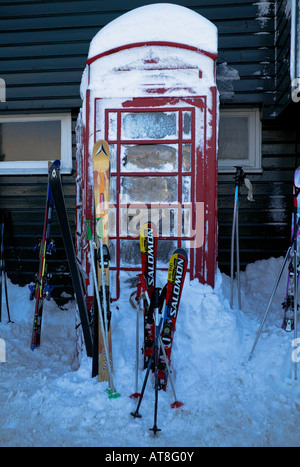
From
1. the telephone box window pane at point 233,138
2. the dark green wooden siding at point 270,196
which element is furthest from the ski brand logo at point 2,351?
the telephone box window pane at point 233,138

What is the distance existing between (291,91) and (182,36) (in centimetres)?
132

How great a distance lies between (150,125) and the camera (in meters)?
3.59

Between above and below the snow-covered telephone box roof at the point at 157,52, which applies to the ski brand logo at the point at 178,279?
below

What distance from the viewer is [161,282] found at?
3.50 meters

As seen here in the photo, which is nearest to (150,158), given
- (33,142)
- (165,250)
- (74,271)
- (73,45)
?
(165,250)

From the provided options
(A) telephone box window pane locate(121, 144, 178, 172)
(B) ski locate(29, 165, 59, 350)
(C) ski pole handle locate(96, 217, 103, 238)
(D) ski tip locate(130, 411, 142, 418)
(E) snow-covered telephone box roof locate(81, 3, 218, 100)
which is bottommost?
(D) ski tip locate(130, 411, 142, 418)

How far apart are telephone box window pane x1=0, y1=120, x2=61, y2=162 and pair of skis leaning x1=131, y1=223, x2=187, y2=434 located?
9.55 feet

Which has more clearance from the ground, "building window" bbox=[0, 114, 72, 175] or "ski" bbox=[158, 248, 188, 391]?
"building window" bbox=[0, 114, 72, 175]

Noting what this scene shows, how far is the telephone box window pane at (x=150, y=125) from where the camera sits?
3.57m

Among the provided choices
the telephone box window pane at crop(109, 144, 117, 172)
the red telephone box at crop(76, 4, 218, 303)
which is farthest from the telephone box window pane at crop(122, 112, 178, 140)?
the telephone box window pane at crop(109, 144, 117, 172)

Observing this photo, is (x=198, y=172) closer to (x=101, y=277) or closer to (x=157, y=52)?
(x=157, y=52)

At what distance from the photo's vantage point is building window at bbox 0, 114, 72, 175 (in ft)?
17.4

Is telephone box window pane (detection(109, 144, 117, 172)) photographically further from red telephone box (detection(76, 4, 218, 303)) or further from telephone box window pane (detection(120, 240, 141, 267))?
telephone box window pane (detection(120, 240, 141, 267))

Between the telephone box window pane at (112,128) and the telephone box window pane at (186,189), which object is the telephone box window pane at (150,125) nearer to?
the telephone box window pane at (112,128)
